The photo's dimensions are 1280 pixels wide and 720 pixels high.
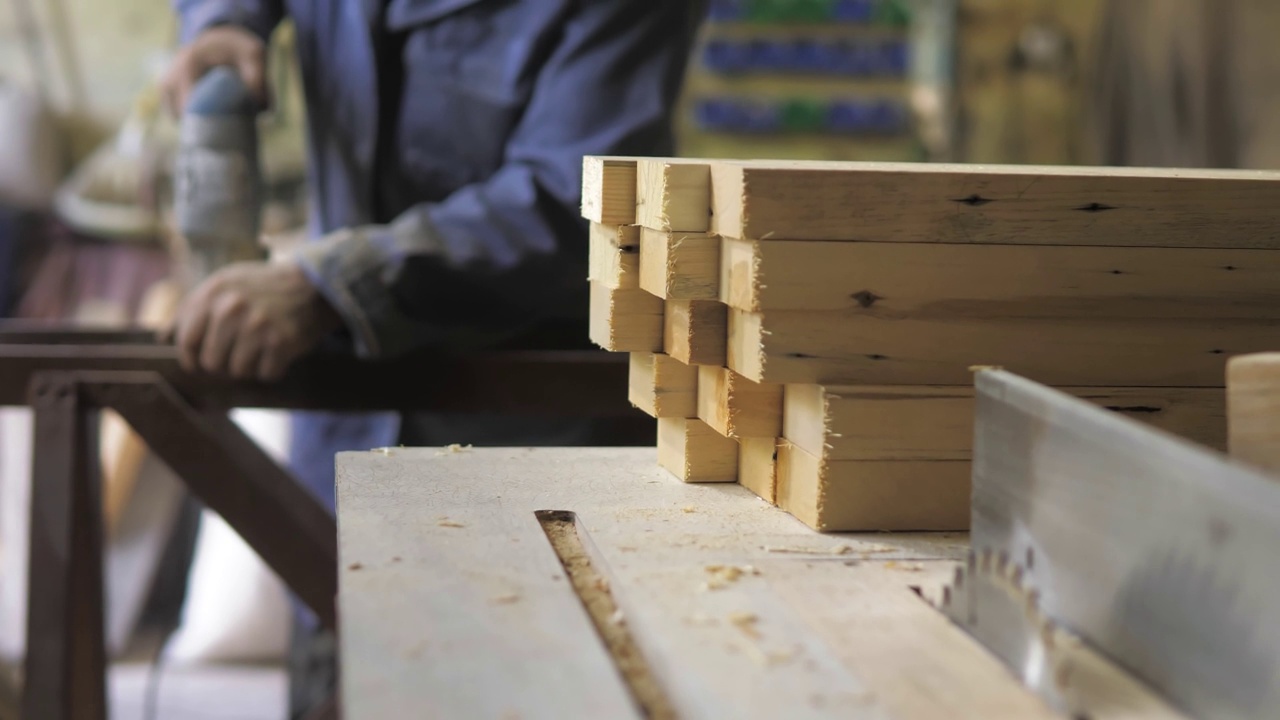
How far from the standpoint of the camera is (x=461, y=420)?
2201 mm

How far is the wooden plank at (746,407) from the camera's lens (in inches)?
45.4

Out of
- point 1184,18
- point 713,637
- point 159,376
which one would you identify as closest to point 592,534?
point 713,637

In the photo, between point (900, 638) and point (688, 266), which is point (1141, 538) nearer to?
point (900, 638)

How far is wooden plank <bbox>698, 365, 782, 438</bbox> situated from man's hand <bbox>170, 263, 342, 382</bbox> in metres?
0.91

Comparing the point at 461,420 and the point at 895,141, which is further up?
the point at 895,141

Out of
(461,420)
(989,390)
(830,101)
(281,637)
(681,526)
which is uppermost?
(830,101)

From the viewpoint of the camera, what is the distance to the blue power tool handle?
204 centimetres

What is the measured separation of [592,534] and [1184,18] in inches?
146

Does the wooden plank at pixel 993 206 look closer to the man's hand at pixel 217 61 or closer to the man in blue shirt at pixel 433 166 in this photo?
the man in blue shirt at pixel 433 166

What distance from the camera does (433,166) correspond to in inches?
86.6

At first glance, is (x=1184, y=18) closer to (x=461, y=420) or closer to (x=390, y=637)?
(x=461, y=420)

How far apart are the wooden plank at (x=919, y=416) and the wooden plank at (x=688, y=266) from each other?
0.39 feet

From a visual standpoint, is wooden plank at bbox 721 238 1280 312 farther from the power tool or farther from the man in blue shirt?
the power tool

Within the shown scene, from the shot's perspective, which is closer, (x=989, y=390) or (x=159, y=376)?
(x=989, y=390)
